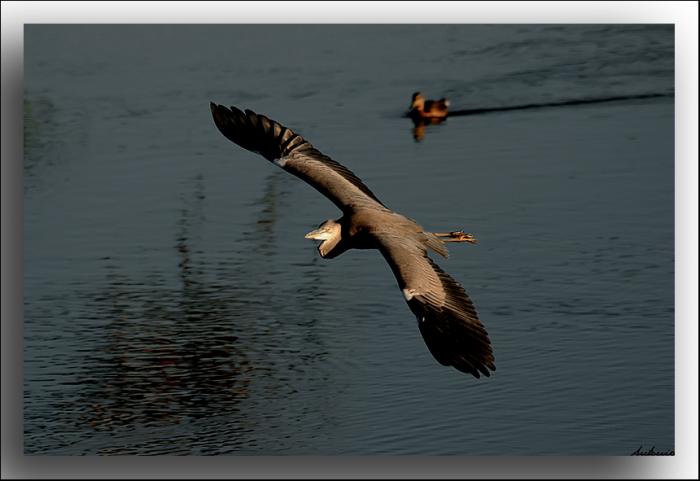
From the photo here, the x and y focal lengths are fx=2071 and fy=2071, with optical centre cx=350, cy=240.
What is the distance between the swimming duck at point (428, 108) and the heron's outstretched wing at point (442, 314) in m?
3.48

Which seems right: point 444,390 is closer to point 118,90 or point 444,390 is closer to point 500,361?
point 500,361

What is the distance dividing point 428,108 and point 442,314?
3942 millimetres

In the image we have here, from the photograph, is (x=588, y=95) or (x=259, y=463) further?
(x=588, y=95)

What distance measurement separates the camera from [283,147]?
27.8 ft

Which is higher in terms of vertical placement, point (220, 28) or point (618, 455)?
point (220, 28)

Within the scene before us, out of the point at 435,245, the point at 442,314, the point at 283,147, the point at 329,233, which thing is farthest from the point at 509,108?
the point at 442,314

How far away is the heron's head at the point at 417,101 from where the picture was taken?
11023 mm

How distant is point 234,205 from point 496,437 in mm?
2080

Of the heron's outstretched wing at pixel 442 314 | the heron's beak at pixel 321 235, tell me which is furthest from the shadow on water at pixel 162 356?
the heron's outstretched wing at pixel 442 314

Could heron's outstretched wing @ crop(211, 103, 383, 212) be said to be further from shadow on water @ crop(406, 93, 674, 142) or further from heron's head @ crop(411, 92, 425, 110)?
heron's head @ crop(411, 92, 425, 110)

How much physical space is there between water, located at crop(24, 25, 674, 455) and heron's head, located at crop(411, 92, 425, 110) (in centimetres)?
12

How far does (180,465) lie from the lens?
872cm

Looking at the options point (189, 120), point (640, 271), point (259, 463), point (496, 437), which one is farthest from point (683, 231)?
point (189, 120)
